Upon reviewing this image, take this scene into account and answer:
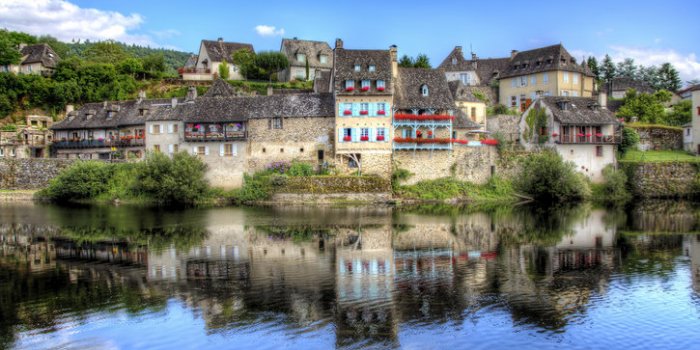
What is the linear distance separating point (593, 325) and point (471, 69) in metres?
55.2

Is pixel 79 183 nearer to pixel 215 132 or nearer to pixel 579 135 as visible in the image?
pixel 215 132

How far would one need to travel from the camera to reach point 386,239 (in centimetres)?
3284

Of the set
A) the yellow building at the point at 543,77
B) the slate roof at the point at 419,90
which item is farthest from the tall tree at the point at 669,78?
the slate roof at the point at 419,90

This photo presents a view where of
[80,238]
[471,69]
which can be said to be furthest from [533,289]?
[471,69]

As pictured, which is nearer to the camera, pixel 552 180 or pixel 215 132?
pixel 552 180

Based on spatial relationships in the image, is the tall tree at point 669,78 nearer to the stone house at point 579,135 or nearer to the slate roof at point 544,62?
the slate roof at point 544,62

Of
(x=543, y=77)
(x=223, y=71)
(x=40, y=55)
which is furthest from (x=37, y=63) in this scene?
(x=543, y=77)

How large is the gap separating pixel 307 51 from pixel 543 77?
95.6 feet

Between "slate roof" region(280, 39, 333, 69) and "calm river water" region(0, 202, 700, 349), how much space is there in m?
42.2

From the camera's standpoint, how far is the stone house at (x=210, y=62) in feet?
251

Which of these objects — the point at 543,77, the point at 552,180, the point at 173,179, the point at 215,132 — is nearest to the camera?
the point at 173,179

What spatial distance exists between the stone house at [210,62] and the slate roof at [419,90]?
29443 mm

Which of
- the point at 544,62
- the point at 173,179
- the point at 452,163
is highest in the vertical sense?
the point at 544,62

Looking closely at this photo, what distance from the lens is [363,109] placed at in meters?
51.6
